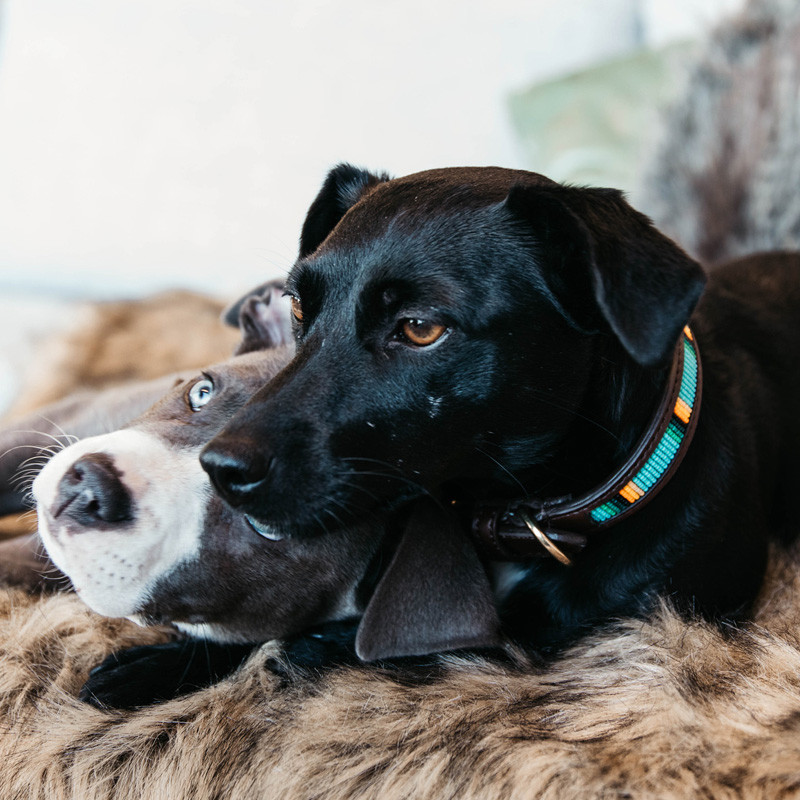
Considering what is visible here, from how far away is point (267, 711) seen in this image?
2.72ft

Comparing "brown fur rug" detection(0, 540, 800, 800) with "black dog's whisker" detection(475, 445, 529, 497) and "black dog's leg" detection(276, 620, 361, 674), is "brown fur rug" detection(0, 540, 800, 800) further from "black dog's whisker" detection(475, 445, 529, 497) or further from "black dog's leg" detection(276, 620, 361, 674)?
"black dog's whisker" detection(475, 445, 529, 497)

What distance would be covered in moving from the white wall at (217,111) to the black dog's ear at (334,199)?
847 millimetres

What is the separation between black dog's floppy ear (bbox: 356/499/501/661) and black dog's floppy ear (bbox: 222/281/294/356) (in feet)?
1.42

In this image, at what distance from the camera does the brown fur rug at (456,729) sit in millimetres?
712

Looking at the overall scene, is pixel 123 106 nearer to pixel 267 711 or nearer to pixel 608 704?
pixel 267 711

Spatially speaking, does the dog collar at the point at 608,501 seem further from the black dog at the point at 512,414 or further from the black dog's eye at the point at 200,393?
the black dog's eye at the point at 200,393

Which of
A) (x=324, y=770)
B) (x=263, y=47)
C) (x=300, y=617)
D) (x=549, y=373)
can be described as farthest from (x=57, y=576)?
(x=263, y=47)

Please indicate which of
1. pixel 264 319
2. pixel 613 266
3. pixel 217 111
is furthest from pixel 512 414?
pixel 217 111

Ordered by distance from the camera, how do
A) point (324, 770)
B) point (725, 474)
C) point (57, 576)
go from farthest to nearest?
point (57, 576)
point (725, 474)
point (324, 770)

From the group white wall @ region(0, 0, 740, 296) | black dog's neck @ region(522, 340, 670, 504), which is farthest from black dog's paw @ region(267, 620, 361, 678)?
white wall @ region(0, 0, 740, 296)

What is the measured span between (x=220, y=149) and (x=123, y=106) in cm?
25

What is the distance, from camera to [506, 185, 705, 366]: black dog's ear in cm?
76

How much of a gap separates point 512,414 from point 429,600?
0.22m

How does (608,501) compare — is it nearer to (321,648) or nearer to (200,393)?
(321,648)
